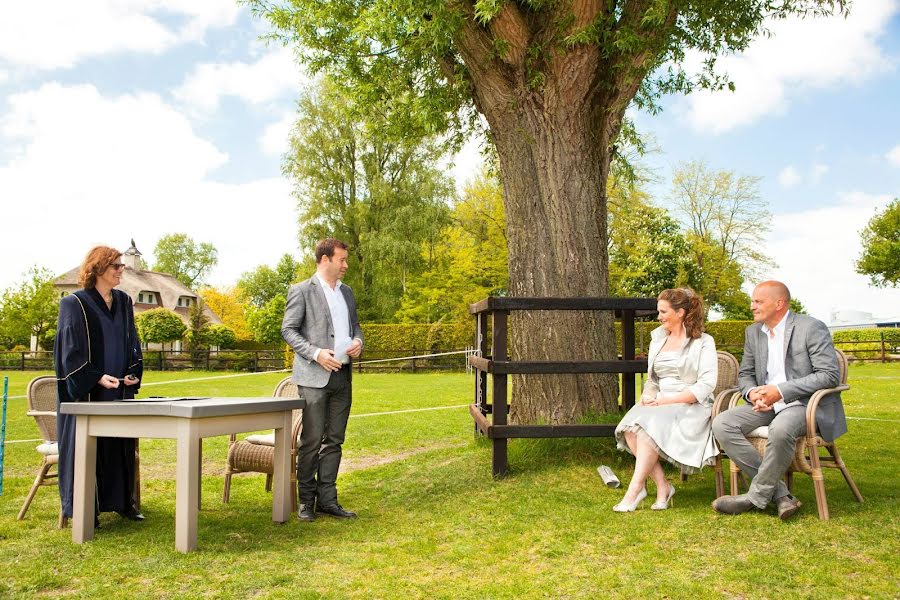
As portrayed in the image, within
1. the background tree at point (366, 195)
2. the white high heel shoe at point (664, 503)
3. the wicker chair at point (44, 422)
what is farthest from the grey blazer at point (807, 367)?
the background tree at point (366, 195)

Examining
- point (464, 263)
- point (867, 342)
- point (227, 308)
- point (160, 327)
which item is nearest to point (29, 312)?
point (160, 327)

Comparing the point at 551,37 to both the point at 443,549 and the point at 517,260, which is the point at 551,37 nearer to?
the point at 517,260

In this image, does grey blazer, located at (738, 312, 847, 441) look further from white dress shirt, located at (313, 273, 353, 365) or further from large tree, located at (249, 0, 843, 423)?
white dress shirt, located at (313, 273, 353, 365)

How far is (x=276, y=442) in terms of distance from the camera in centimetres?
514

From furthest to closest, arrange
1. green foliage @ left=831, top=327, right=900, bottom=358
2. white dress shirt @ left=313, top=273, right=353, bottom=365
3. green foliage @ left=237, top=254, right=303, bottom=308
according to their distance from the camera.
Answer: green foliage @ left=237, top=254, right=303, bottom=308, green foliage @ left=831, top=327, right=900, bottom=358, white dress shirt @ left=313, top=273, right=353, bottom=365

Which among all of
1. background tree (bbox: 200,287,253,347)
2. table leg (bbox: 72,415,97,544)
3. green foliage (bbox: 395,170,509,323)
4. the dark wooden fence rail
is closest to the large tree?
the dark wooden fence rail

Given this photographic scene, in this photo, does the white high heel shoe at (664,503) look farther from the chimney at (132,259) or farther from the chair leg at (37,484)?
the chimney at (132,259)

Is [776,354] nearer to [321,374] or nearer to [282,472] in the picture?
[321,374]

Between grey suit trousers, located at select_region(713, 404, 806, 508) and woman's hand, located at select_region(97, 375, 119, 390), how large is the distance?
393 centimetres

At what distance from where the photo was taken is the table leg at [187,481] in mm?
4316

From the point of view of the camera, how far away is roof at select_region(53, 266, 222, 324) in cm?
5475

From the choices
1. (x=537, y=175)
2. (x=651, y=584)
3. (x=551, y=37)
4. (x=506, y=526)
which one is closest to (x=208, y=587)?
(x=506, y=526)

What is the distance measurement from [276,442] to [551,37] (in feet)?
13.6

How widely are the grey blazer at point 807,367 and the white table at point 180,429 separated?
3.13 meters
